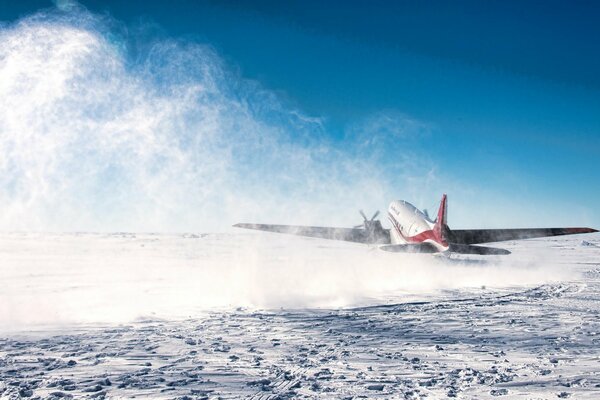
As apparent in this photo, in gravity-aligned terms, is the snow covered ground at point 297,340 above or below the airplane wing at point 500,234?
below

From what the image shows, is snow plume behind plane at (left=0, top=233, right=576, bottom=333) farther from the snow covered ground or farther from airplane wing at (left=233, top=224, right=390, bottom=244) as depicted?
airplane wing at (left=233, top=224, right=390, bottom=244)

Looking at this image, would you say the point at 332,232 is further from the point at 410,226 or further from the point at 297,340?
the point at 297,340

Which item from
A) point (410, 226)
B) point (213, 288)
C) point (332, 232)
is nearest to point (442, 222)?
point (410, 226)

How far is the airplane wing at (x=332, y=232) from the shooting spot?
42875mm

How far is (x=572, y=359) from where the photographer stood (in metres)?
11.5

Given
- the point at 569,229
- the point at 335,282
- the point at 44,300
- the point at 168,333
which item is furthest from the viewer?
the point at 569,229

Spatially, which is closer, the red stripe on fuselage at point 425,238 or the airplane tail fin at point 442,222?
the red stripe on fuselage at point 425,238

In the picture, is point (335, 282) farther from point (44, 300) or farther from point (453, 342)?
point (44, 300)

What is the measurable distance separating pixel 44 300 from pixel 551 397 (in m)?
23.1

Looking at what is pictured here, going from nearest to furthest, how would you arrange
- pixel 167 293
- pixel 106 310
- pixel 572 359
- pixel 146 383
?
pixel 146 383 < pixel 572 359 < pixel 106 310 < pixel 167 293

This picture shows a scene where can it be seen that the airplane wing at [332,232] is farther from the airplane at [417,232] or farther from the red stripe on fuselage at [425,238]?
the red stripe on fuselage at [425,238]

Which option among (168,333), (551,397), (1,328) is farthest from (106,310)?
(551,397)

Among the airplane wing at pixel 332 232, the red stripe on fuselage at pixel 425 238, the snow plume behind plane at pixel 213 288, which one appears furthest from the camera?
the airplane wing at pixel 332 232

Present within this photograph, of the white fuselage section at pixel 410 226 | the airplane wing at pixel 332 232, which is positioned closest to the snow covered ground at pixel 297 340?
the white fuselage section at pixel 410 226
